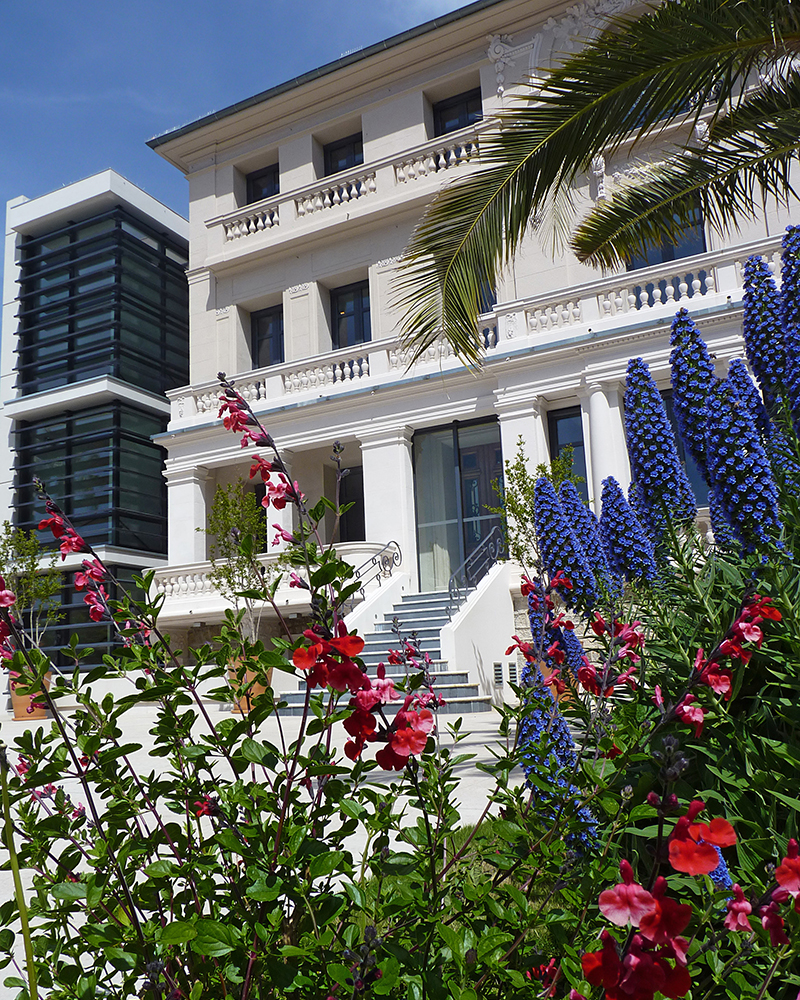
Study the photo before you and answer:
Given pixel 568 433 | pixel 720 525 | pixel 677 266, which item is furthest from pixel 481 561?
pixel 720 525

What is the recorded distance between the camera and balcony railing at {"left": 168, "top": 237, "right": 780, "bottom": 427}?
518 inches

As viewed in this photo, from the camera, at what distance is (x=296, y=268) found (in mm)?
18984

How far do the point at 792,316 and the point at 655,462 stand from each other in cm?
92

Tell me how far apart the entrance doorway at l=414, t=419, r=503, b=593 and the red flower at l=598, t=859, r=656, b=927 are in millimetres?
15208

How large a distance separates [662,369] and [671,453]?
10463 mm

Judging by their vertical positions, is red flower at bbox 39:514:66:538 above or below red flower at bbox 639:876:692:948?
above

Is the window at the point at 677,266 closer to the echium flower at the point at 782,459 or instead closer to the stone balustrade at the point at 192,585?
the stone balustrade at the point at 192,585

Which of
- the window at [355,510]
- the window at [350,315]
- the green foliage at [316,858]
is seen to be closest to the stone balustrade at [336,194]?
the window at [350,315]

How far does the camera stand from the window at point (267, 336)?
776 inches

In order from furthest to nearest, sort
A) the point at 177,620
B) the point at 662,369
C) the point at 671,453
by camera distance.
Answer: the point at 177,620 < the point at 662,369 < the point at 671,453

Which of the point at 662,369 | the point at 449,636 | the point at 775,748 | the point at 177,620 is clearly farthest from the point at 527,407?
the point at 775,748

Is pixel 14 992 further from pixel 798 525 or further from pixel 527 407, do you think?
pixel 527 407

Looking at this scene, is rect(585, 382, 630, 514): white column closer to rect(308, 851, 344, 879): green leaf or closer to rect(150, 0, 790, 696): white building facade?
rect(150, 0, 790, 696): white building facade

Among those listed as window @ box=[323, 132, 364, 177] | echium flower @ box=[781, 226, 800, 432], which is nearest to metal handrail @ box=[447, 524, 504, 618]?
window @ box=[323, 132, 364, 177]
